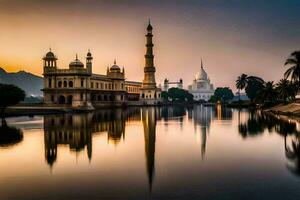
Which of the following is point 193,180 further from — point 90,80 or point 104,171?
point 90,80

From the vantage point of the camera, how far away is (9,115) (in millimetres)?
61625

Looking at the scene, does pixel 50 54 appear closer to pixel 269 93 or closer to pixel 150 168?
pixel 269 93

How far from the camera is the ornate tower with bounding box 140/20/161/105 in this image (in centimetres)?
13600

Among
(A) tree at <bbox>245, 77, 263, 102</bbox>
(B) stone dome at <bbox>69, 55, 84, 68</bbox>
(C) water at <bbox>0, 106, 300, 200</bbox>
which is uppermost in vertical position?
(B) stone dome at <bbox>69, 55, 84, 68</bbox>

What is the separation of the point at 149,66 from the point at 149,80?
622 cm

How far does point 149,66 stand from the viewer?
13638 centimetres

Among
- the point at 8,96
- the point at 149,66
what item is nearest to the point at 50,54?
the point at 8,96

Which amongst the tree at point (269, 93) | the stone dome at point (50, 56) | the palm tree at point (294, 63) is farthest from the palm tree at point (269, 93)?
the stone dome at point (50, 56)

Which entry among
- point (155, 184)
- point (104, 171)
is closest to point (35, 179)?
point (104, 171)

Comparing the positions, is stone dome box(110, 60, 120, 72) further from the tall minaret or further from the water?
the water

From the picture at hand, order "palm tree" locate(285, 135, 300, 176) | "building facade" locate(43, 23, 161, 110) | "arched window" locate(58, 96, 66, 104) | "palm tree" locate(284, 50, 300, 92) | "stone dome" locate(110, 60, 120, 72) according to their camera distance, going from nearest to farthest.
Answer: "palm tree" locate(285, 135, 300, 176)
"palm tree" locate(284, 50, 300, 92)
"building facade" locate(43, 23, 161, 110)
"arched window" locate(58, 96, 66, 104)
"stone dome" locate(110, 60, 120, 72)

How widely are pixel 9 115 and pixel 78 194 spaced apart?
52918 millimetres

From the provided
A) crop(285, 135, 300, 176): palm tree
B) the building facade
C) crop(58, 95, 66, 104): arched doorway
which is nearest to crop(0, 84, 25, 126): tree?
the building facade

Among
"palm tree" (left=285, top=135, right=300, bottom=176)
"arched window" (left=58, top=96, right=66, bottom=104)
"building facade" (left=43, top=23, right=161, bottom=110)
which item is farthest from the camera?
"arched window" (left=58, top=96, right=66, bottom=104)
